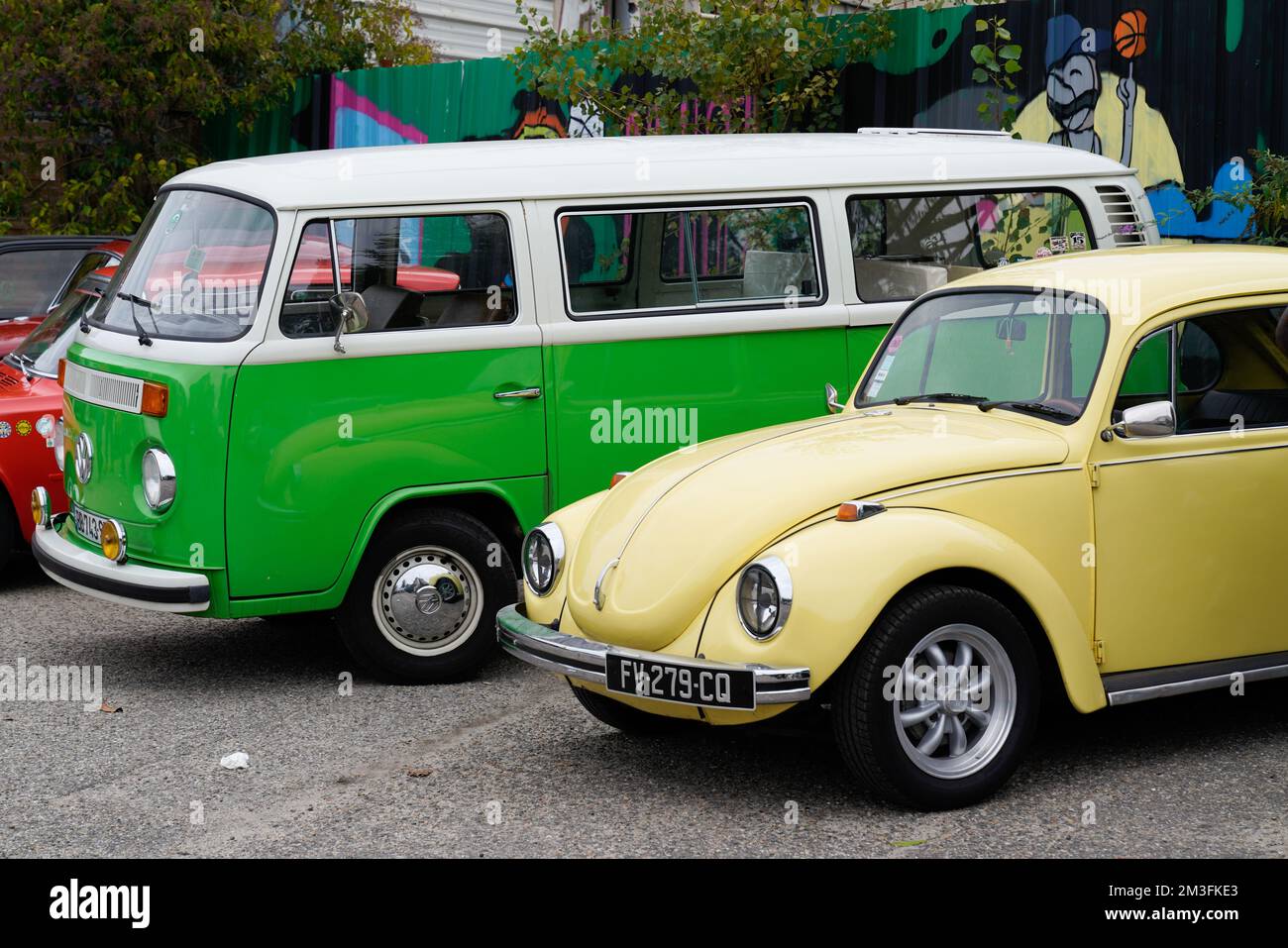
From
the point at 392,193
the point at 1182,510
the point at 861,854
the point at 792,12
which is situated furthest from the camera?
the point at 792,12

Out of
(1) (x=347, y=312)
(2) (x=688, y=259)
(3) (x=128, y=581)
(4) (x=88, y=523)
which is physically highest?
(2) (x=688, y=259)

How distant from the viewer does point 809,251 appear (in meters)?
7.11

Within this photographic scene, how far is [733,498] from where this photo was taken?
16.4ft

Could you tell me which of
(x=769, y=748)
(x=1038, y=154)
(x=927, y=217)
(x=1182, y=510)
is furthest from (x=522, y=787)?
(x=1038, y=154)

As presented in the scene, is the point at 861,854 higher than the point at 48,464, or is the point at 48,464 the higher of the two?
the point at 48,464

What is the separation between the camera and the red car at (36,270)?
10367mm

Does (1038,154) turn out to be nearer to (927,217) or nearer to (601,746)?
(927,217)

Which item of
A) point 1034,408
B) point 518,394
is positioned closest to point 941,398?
point 1034,408

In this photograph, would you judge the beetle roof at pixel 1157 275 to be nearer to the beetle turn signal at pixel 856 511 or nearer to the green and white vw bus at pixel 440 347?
the green and white vw bus at pixel 440 347

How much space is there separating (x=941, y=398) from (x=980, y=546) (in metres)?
1.03

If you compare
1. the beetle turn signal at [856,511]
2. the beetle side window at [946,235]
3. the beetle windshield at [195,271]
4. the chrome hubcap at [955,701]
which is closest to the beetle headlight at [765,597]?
the beetle turn signal at [856,511]

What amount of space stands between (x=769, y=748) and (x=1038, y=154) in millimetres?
3427

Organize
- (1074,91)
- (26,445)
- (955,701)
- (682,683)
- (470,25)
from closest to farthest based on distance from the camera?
(682,683), (955,701), (26,445), (1074,91), (470,25)

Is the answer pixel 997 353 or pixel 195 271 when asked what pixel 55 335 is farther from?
pixel 997 353
